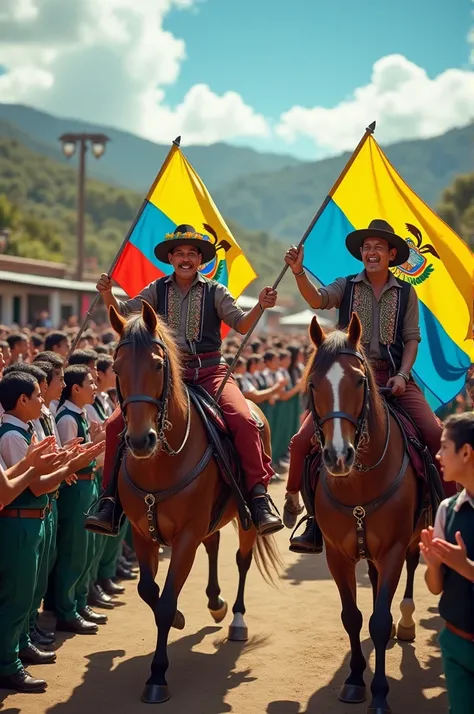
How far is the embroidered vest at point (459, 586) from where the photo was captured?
4113mm

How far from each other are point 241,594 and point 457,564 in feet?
13.7

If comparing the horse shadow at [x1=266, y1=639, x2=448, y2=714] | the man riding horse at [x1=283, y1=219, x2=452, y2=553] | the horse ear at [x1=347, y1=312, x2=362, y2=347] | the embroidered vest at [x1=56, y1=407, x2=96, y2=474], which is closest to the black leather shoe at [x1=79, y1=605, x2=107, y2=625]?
the embroidered vest at [x1=56, y1=407, x2=96, y2=474]

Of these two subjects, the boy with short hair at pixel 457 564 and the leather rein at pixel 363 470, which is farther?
the leather rein at pixel 363 470

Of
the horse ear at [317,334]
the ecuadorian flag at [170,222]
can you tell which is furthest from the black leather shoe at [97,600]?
the horse ear at [317,334]

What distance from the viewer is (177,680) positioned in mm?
6457

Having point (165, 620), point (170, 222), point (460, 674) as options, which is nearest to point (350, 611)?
point (165, 620)

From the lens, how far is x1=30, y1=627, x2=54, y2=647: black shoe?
6938 mm

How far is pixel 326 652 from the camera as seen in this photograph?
713 centimetres

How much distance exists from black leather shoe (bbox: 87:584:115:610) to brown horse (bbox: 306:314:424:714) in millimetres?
2987

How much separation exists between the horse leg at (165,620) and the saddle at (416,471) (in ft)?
3.19

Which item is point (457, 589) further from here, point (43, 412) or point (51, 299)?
point (51, 299)

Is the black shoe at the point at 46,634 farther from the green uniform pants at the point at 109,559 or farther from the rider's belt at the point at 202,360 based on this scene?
the rider's belt at the point at 202,360

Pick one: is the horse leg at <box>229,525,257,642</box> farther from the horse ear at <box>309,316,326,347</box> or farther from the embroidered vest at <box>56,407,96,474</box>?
the horse ear at <box>309,316,326,347</box>

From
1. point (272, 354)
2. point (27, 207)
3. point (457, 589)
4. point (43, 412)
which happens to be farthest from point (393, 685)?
point (27, 207)
